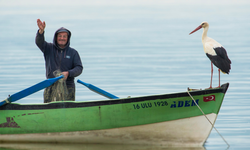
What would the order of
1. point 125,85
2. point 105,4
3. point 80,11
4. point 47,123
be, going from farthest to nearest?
1. point 105,4
2. point 80,11
3. point 125,85
4. point 47,123

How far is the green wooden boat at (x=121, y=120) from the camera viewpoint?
7.71m

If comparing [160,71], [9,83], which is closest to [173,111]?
[9,83]

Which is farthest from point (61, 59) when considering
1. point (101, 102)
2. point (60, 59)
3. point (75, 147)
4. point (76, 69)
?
point (75, 147)

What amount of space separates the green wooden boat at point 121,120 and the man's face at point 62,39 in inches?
39.0

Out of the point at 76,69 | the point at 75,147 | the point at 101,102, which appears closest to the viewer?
the point at 101,102

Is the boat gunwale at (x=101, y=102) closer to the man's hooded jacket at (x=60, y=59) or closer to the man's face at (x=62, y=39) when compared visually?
the man's hooded jacket at (x=60, y=59)

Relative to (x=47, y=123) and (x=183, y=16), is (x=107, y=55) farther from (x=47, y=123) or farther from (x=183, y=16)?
(x=183, y=16)

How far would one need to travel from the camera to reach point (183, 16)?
217 feet

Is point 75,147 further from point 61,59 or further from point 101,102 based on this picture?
point 61,59

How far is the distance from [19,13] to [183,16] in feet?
67.2

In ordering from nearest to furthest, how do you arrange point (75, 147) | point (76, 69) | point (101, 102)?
1. point (101, 102)
2. point (75, 147)
3. point (76, 69)

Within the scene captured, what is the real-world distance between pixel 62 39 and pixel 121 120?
161 centimetres

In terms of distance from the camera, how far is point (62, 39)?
8328mm

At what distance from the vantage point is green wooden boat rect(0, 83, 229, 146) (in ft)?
25.3
